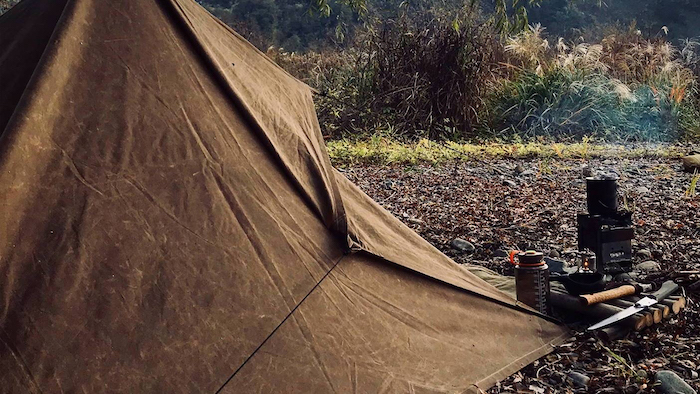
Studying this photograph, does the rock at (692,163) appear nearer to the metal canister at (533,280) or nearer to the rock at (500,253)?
the rock at (500,253)

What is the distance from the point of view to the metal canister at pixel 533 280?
339cm

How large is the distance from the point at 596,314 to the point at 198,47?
2192 mm

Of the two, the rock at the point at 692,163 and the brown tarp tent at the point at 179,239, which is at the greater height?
the brown tarp tent at the point at 179,239

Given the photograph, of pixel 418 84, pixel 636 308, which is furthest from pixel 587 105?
pixel 636 308

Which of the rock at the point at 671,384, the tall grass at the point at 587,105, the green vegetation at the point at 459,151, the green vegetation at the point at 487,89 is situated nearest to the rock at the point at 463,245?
the rock at the point at 671,384

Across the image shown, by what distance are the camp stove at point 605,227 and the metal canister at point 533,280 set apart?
49cm

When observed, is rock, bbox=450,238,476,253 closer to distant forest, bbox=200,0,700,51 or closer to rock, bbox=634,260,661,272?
rock, bbox=634,260,661,272

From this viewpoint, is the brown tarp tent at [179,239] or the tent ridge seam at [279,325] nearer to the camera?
the brown tarp tent at [179,239]

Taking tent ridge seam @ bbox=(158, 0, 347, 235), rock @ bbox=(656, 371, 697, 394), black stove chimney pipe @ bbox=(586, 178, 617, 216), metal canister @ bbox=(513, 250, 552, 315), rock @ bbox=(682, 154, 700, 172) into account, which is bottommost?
rock @ bbox=(682, 154, 700, 172)

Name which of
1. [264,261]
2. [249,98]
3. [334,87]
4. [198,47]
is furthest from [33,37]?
[334,87]

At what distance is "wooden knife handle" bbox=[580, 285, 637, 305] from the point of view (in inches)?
133

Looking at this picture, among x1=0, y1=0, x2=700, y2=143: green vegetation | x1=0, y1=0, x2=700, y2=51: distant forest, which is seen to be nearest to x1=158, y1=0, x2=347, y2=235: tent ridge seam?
x1=0, y1=0, x2=700, y2=143: green vegetation

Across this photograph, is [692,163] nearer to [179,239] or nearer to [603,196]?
[603,196]

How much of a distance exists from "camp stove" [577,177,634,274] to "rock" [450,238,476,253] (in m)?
1.19
